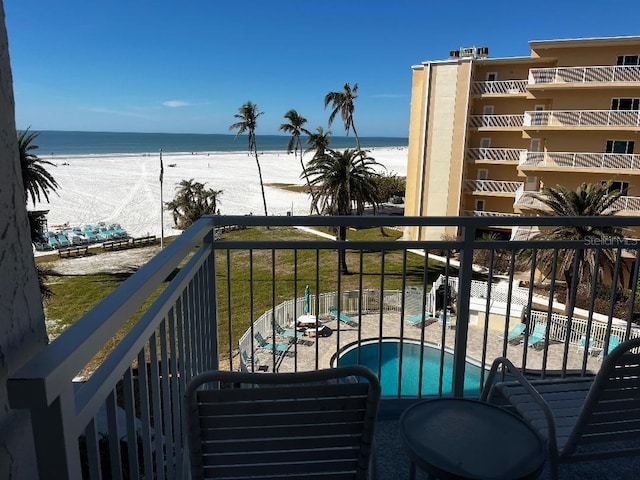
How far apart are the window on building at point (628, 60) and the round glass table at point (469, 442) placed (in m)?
22.6

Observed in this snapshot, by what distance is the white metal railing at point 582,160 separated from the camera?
19.2m

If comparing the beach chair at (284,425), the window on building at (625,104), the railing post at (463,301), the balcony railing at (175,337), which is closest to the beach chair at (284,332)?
the balcony railing at (175,337)

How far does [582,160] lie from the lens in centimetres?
1989

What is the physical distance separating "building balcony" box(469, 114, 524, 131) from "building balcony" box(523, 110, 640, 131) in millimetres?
958

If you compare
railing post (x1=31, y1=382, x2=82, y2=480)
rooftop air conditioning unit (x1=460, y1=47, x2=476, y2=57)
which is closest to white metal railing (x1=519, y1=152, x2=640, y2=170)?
rooftop air conditioning unit (x1=460, y1=47, x2=476, y2=57)

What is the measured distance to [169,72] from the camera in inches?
3425

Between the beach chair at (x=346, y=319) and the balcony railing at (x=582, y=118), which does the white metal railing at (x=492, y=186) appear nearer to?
the balcony railing at (x=582, y=118)

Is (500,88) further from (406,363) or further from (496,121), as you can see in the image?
(406,363)

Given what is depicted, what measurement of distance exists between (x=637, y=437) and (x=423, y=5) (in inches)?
1397

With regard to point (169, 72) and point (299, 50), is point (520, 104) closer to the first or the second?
point (299, 50)

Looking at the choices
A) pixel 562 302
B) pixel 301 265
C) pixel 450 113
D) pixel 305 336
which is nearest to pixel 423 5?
pixel 450 113

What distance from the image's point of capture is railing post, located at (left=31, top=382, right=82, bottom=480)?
74 cm

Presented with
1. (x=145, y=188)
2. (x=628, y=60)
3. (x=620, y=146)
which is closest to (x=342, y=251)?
Answer: (x=620, y=146)

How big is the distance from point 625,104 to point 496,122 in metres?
5.28
